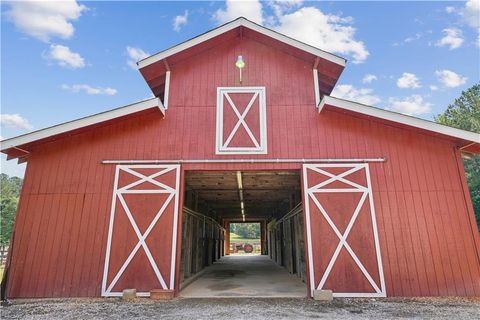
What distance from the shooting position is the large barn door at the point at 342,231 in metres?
6.58

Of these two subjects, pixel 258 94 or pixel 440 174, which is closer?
pixel 440 174

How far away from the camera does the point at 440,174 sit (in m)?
7.16

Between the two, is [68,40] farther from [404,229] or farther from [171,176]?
[404,229]

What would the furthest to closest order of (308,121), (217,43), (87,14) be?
(87,14), (217,43), (308,121)

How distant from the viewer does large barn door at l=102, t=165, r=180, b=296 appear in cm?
670

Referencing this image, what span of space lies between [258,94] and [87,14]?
842 cm

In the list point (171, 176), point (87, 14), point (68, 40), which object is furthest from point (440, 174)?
point (68, 40)

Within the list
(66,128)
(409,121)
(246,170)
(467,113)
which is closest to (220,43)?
(246,170)

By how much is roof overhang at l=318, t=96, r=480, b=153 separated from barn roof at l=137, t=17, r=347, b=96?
1.49m

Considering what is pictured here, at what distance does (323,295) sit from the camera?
6328 millimetres

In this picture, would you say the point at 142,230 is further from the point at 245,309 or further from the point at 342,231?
the point at 342,231

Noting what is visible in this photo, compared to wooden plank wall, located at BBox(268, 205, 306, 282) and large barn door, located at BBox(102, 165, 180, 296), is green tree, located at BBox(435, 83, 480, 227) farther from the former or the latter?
large barn door, located at BBox(102, 165, 180, 296)

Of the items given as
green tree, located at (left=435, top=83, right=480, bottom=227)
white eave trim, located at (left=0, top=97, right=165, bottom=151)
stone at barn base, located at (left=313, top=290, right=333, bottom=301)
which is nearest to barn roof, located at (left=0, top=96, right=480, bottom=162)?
white eave trim, located at (left=0, top=97, right=165, bottom=151)

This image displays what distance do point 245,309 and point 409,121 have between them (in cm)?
572
